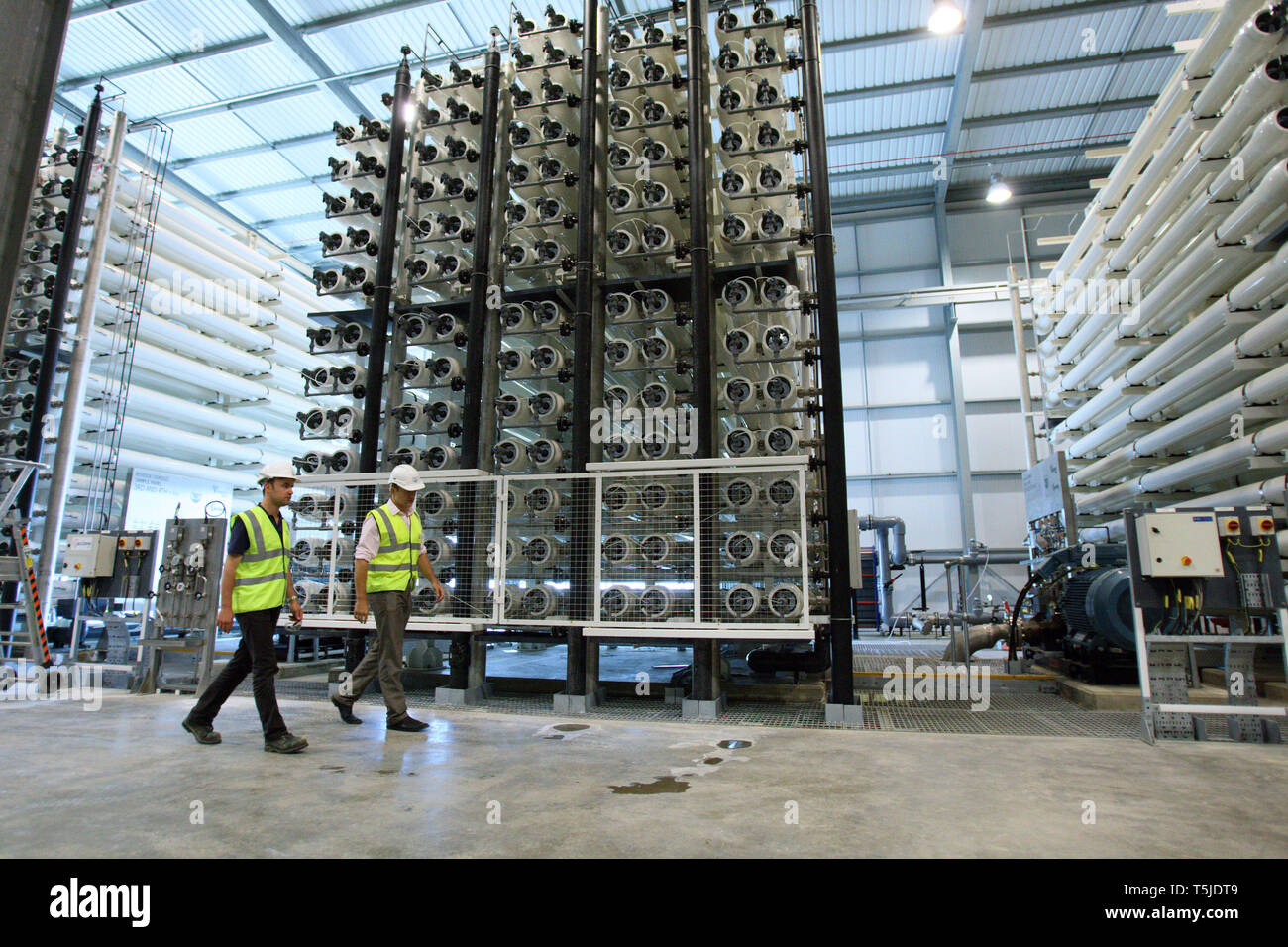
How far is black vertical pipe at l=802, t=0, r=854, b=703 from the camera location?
226 inches

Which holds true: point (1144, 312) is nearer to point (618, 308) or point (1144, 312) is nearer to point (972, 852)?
point (618, 308)

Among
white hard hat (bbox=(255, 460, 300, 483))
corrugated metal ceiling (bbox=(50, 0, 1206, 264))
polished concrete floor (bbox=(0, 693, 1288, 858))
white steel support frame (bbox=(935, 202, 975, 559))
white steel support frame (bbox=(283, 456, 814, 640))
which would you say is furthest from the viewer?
white steel support frame (bbox=(935, 202, 975, 559))

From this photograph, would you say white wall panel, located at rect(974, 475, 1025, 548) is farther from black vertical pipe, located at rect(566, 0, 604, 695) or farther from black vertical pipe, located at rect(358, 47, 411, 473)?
black vertical pipe, located at rect(358, 47, 411, 473)

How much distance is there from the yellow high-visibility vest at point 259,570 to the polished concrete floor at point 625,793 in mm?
956

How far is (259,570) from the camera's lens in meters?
4.74

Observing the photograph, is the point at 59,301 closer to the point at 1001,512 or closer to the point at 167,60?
the point at 167,60

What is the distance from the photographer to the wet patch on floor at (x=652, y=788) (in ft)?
12.1

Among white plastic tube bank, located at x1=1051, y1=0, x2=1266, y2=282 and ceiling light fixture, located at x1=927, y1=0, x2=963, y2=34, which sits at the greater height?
ceiling light fixture, located at x1=927, y1=0, x2=963, y2=34

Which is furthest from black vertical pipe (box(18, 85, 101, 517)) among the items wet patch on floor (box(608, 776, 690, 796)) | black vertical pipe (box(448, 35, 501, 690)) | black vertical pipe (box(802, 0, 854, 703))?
black vertical pipe (box(802, 0, 854, 703))

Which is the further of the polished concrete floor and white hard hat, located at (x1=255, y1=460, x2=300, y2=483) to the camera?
white hard hat, located at (x1=255, y1=460, x2=300, y2=483)

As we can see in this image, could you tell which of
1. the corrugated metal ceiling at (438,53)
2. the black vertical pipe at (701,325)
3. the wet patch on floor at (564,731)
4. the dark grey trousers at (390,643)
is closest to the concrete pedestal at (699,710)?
the black vertical pipe at (701,325)

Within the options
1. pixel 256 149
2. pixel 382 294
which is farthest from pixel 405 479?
pixel 256 149

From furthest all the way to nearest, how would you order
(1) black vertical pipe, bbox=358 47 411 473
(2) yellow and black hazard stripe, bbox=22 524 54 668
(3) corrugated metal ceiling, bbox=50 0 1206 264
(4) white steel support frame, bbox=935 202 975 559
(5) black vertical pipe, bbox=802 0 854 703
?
(4) white steel support frame, bbox=935 202 975 559
(3) corrugated metal ceiling, bbox=50 0 1206 264
(1) black vertical pipe, bbox=358 47 411 473
(2) yellow and black hazard stripe, bbox=22 524 54 668
(5) black vertical pipe, bbox=802 0 854 703

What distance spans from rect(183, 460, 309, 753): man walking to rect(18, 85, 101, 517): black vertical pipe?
19.8 ft
